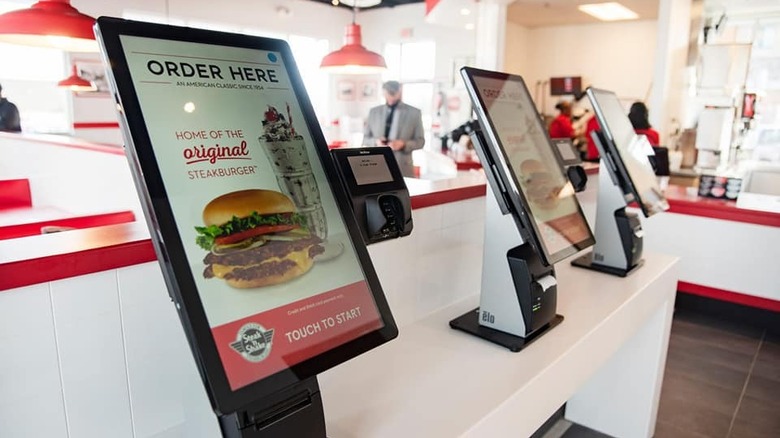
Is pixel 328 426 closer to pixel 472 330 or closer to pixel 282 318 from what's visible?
pixel 282 318

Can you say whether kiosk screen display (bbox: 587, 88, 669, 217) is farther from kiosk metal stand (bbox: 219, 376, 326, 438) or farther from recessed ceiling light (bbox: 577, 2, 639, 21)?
recessed ceiling light (bbox: 577, 2, 639, 21)

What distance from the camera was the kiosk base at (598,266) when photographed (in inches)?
80.3

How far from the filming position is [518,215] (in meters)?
1.31

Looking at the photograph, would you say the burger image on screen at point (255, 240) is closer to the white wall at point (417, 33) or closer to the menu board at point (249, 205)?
the menu board at point (249, 205)

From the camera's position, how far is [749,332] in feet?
12.0

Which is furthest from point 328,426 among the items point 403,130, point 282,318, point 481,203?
point 403,130

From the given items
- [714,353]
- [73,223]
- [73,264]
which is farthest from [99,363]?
[714,353]

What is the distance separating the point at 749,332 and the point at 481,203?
9.23 feet

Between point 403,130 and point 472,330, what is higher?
point 403,130

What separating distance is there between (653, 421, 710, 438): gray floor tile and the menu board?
220cm

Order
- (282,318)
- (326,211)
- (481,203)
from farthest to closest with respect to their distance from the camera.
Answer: (481,203)
(326,211)
(282,318)

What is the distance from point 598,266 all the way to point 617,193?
30cm

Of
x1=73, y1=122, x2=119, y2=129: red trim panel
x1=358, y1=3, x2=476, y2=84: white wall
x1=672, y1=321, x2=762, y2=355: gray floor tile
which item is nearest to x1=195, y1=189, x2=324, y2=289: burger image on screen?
x1=672, y1=321, x2=762, y2=355: gray floor tile

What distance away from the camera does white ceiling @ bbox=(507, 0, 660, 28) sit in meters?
7.37
